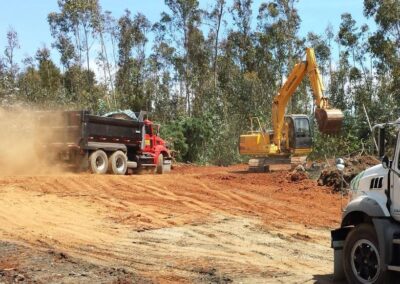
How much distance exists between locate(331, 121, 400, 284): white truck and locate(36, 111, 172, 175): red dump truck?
16.2 metres

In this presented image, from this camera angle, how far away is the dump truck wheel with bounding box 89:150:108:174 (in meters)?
22.7

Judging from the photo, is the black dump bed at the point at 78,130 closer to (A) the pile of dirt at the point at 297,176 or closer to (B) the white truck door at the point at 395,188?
(A) the pile of dirt at the point at 297,176

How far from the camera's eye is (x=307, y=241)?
11336mm

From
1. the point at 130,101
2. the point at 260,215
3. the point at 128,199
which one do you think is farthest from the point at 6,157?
the point at 130,101

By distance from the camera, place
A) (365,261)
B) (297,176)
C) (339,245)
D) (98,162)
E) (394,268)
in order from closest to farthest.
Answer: (394,268)
(365,261)
(339,245)
(297,176)
(98,162)

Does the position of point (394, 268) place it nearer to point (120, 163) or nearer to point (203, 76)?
point (120, 163)

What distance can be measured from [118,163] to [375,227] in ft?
60.2

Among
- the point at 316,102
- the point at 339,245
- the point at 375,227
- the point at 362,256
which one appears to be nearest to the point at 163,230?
the point at 339,245

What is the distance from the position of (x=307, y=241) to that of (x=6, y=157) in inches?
636

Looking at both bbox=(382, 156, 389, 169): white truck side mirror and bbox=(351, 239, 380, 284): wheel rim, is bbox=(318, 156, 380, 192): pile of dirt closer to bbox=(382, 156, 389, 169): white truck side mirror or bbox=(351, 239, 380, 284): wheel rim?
bbox=(351, 239, 380, 284): wheel rim

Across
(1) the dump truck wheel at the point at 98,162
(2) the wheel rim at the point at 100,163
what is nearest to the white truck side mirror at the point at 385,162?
(1) the dump truck wheel at the point at 98,162

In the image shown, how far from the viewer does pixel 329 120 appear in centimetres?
2152

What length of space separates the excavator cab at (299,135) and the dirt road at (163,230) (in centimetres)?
439

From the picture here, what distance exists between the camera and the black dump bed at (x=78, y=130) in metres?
22.5
